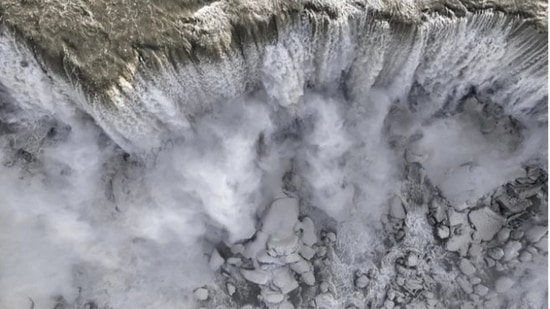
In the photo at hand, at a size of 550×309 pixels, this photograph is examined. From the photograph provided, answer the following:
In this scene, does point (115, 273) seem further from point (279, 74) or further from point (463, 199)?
point (463, 199)

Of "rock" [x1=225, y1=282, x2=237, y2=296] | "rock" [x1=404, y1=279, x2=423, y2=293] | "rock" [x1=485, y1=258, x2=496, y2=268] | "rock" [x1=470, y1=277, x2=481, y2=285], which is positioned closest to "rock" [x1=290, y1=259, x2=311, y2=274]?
"rock" [x1=225, y1=282, x2=237, y2=296]

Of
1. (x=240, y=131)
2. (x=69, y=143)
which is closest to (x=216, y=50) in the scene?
(x=240, y=131)

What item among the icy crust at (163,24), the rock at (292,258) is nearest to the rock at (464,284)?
the rock at (292,258)

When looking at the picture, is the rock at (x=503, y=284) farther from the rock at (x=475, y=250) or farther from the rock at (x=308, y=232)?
the rock at (x=308, y=232)

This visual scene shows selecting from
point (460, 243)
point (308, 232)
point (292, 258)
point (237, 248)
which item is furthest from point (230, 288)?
point (460, 243)

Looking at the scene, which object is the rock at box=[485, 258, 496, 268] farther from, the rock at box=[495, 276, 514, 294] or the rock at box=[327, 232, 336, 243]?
the rock at box=[327, 232, 336, 243]

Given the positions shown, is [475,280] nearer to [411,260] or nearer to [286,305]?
[411,260]
